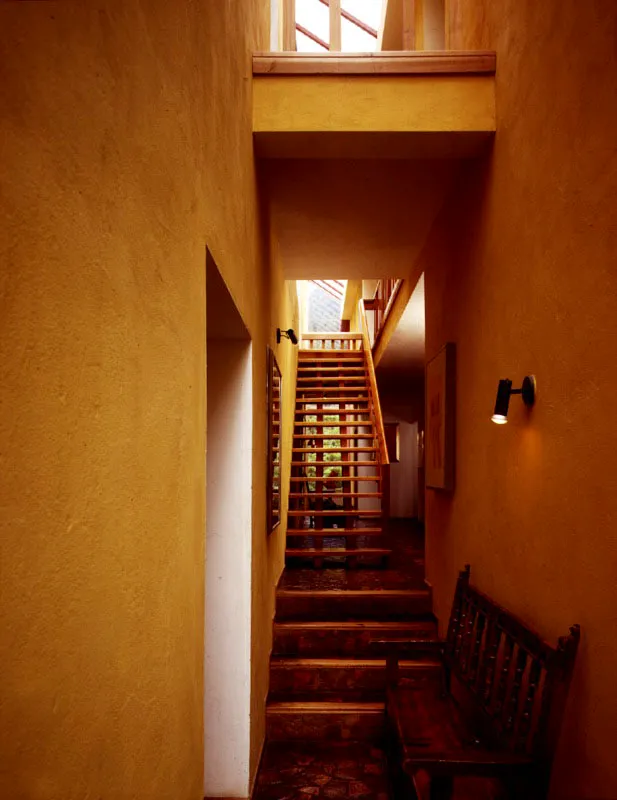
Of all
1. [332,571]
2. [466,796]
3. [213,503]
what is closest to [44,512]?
[213,503]

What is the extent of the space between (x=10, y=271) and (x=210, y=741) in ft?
9.59

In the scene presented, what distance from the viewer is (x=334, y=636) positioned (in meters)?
4.46

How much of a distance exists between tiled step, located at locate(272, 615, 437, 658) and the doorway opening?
4.65ft

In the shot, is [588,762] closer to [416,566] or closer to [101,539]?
[101,539]

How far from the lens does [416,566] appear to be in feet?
19.9

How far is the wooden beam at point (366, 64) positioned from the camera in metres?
3.20

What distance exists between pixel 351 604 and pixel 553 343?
10.2 feet

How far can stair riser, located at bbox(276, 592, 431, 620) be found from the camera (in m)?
4.68

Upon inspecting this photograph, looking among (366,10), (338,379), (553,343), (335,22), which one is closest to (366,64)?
(335,22)

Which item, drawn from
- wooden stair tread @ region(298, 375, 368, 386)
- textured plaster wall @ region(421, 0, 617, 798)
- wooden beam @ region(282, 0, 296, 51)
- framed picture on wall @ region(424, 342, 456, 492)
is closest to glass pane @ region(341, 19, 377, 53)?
wooden beam @ region(282, 0, 296, 51)

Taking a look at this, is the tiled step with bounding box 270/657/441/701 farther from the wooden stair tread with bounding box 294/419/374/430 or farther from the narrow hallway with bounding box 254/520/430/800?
the wooden stair tread with bounding box 294/419/374/430

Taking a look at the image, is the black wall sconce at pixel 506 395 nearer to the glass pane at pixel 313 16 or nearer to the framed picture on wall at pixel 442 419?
the framed picture on wall at pixel 442 419

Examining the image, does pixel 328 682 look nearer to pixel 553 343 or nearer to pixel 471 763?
pixel 471 763

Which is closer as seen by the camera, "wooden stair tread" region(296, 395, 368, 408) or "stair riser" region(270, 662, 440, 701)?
"stair riser" region(270, 662, 440, 701)
